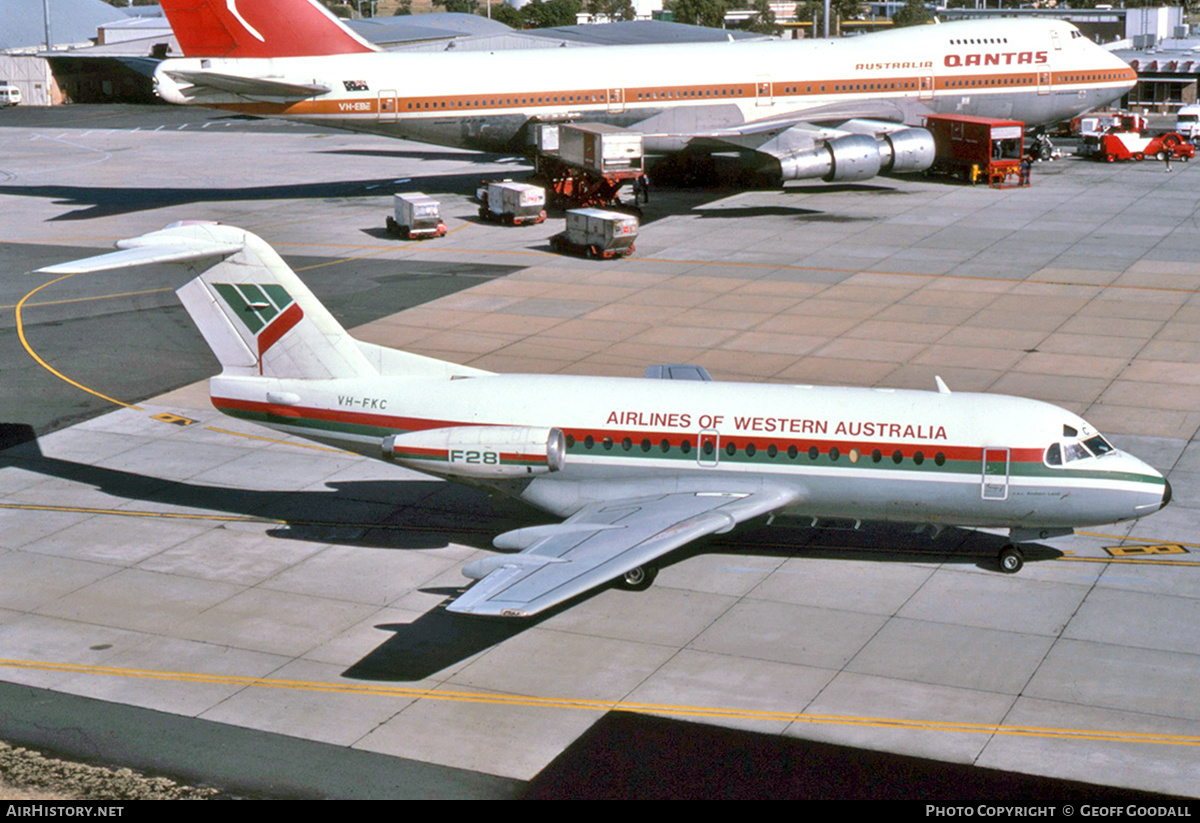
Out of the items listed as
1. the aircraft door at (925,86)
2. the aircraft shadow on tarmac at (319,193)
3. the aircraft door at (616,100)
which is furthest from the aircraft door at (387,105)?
the aircraft door at (925,86)

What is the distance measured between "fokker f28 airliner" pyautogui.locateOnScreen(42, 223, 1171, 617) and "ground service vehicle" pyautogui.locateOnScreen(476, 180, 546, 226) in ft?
111

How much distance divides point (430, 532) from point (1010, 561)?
1152cm

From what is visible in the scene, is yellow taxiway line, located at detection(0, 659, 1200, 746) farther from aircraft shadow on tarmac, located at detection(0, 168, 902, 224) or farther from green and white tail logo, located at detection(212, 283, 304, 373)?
aircraft shadow on tarmac, located at detection(0, 168, 902, 224)

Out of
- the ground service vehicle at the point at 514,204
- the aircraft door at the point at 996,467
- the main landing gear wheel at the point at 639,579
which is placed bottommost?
the main landing gear wheel at the point at 639,579

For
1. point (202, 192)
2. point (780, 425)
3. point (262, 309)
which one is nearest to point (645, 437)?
point (780, 425)

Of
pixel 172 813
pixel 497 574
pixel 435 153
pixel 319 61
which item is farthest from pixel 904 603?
pixel 435 153

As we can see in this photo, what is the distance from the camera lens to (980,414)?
25.0m

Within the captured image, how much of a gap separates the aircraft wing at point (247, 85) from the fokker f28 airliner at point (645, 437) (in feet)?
108

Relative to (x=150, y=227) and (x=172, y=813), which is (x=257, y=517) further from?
(x=150, y=227)

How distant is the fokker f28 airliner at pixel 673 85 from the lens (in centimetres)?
5850

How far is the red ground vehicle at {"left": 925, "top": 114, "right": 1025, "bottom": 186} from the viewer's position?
65938mm

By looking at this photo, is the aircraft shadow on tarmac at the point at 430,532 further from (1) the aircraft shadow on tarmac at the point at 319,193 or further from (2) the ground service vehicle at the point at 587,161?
(1) the aircraft shadow on tarmac at the point at 319,193

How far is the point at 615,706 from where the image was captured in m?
20.6

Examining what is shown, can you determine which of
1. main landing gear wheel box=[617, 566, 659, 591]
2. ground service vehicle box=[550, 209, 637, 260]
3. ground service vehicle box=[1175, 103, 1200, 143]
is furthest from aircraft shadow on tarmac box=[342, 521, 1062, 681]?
ground service vehicle box=[1175, 103, 1200, 143]
